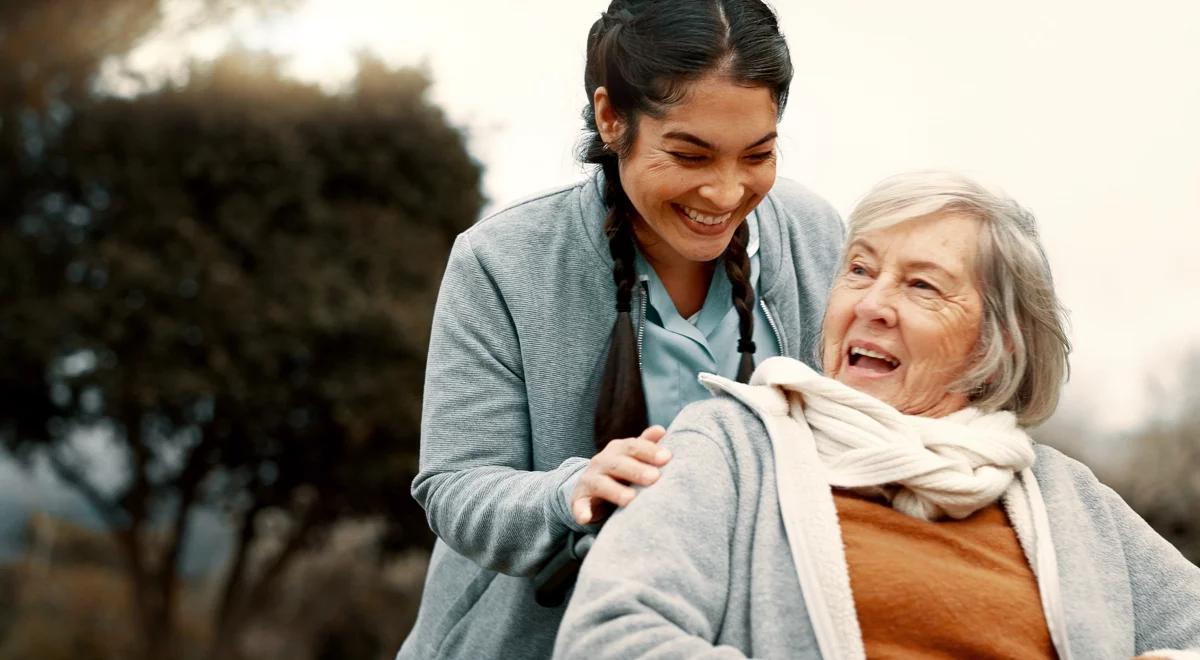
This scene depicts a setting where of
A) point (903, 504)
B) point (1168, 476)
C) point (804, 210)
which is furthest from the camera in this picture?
point (1168, 476)

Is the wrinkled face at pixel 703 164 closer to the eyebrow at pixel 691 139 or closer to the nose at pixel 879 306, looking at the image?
the eyebrow at pixel 691 139

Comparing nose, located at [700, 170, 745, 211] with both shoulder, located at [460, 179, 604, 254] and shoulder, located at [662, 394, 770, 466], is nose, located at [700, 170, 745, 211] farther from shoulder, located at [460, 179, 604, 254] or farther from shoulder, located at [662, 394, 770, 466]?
shoulder, located at [662, 394, 770, 466]

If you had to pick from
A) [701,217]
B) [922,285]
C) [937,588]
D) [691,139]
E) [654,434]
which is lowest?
[937,588]

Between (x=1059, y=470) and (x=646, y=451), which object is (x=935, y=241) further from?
(x=646, y=451)

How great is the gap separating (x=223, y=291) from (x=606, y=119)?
1075cm

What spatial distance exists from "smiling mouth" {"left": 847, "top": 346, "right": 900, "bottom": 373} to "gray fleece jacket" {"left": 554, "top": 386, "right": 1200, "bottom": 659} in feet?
0.78

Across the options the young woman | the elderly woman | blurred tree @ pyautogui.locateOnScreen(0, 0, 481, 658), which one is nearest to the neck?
the young woman

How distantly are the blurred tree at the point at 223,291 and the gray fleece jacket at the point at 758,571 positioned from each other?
11.3m

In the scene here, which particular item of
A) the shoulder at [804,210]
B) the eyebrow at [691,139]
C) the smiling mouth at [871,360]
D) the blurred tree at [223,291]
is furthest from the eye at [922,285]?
the blurred tree at [223,291]

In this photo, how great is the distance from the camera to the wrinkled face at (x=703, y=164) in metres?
2.44

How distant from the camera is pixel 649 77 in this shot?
250 centimetres

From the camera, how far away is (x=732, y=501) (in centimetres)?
201

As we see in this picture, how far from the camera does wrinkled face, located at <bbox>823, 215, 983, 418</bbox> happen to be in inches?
87.5

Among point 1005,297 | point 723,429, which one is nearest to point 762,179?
point 1005,297
